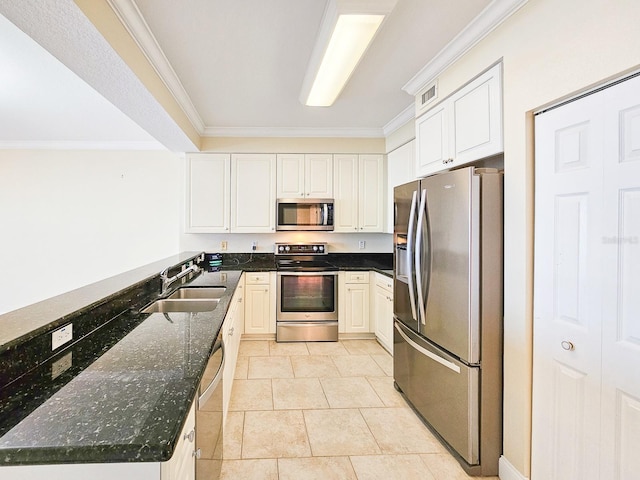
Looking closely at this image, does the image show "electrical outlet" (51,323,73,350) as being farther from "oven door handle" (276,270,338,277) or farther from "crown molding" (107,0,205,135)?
"oven door handle" (276,270,338,277)

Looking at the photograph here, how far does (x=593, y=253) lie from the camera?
56.1 inches

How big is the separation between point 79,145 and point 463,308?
5.24 metres

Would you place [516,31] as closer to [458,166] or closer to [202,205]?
[458,166]

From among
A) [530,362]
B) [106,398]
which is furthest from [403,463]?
[106,398]

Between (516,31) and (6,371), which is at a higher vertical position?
(516,31)

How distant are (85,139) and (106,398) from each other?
4.79 m

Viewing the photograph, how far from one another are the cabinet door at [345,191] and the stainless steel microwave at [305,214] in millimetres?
123

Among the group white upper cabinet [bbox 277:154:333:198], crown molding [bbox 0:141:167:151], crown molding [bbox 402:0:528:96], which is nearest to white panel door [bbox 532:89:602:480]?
crown molding [bbox 402:0:528:96]

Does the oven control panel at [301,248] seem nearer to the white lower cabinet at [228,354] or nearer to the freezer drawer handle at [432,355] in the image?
the white lower cabinet at [228,354]

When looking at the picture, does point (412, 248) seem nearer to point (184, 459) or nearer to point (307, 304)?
point (184, 459)

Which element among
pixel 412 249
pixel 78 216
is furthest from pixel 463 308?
pixel 78 216

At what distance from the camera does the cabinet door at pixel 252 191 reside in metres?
4.42

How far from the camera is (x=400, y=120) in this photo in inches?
154

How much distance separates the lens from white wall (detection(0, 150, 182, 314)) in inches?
186
